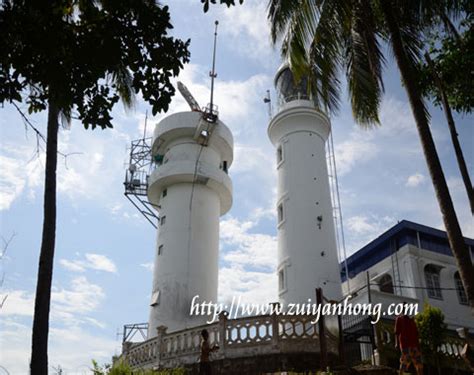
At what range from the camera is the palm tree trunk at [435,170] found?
9.71m

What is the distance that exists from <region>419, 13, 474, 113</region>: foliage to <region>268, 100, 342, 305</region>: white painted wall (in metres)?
14.1

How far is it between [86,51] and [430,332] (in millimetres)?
13998

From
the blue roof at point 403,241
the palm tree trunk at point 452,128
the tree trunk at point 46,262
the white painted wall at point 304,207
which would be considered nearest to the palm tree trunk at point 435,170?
the palm tree trunk at point 452,128

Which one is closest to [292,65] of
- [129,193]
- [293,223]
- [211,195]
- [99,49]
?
[99,49]

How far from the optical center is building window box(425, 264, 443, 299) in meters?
27.3

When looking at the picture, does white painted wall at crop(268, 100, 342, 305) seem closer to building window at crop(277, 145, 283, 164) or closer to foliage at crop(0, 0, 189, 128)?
building window at crop(277, 145, 283, 164)

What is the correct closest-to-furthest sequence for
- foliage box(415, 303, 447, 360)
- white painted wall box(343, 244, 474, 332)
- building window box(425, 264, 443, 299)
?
foliage box(415, 303, 447, 360) < white painted wall box(343, 244, 474, 332) < building window box(425, 264, 443, 299)

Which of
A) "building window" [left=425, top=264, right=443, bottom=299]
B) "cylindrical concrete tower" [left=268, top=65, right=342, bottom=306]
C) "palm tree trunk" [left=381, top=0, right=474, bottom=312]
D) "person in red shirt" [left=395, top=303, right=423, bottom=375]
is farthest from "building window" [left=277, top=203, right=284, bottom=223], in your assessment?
"palm tree trunk" [left=381, top=0, right=474, bottom=312]

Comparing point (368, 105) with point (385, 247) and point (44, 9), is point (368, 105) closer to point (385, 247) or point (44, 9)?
point (44, 9)

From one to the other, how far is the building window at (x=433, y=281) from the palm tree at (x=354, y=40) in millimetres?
15944

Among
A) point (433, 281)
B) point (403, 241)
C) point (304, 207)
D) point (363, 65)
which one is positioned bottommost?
point (433, 281)

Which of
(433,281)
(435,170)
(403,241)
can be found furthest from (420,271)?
(435,170)

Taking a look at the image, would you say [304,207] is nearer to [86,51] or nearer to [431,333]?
[431,333]

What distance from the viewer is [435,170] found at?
419 inches
